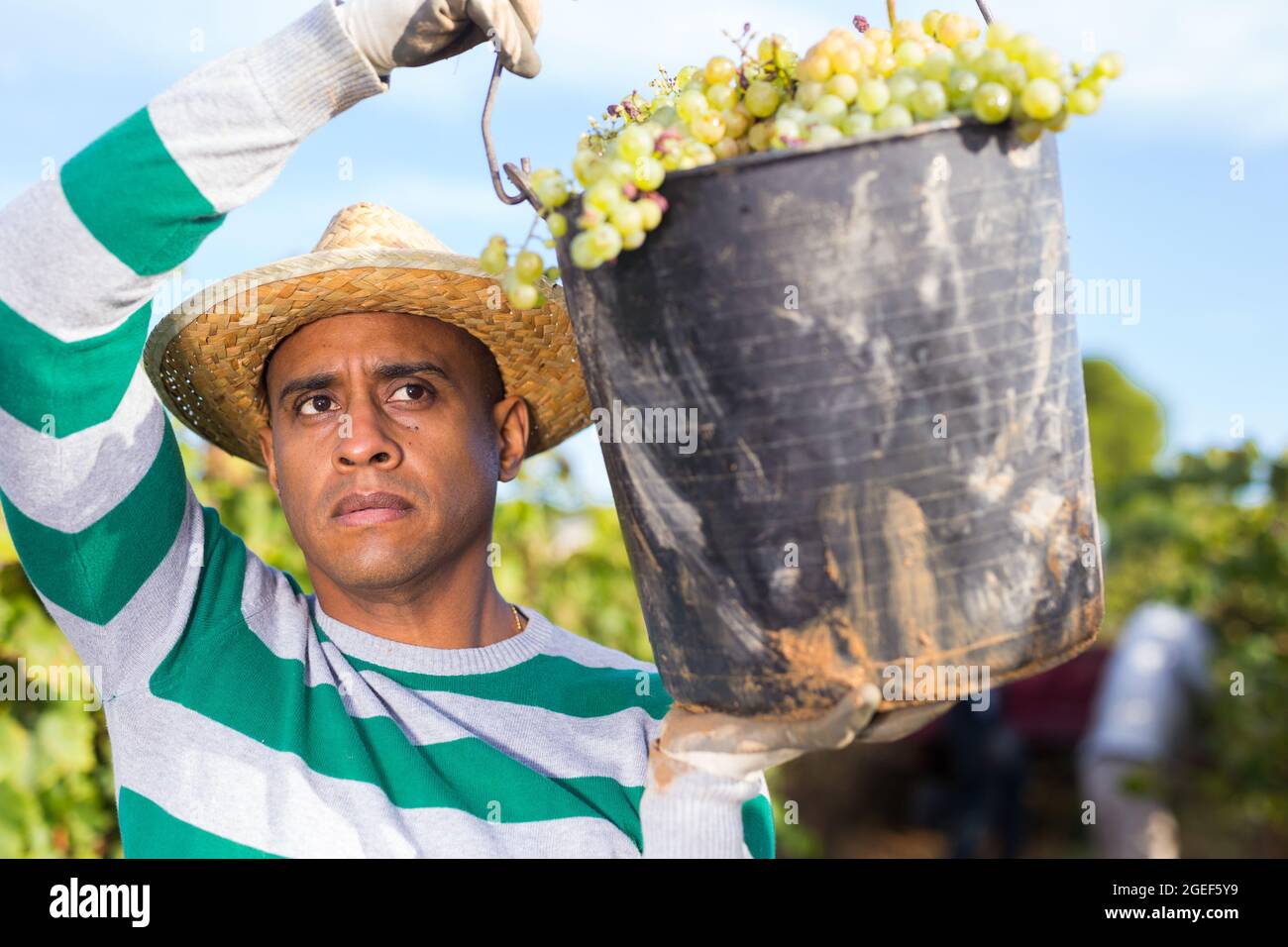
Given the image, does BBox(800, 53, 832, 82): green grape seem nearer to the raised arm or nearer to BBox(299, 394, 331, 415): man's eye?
the raised arm

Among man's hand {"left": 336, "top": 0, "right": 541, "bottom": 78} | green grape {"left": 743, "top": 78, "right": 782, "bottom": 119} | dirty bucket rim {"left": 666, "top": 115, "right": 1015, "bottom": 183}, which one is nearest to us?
dirty bucket rim {"left": 666, "top": 115, "right": 1015, "bottom": 183}

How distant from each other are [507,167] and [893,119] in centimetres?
49

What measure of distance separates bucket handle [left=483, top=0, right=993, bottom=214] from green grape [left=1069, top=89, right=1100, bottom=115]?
7.7 inches

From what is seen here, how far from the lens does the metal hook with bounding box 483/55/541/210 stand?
5.04 feet

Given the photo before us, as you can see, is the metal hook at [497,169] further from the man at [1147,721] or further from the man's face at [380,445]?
the man at [1147,721]

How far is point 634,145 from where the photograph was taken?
1383mm

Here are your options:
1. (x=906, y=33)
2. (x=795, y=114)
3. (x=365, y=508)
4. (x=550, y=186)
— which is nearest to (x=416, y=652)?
(x=365, y=508)

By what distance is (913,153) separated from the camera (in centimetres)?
138

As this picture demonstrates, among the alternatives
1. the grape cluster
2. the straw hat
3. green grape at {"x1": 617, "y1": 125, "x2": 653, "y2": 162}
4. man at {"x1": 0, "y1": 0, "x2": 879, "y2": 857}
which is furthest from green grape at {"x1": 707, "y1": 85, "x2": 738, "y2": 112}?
the straw hat

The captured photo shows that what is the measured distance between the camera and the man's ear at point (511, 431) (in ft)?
8.10

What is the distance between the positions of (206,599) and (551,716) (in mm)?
624

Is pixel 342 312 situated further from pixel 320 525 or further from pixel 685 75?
pixel 685 75

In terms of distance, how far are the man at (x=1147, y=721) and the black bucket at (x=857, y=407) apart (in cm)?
452
